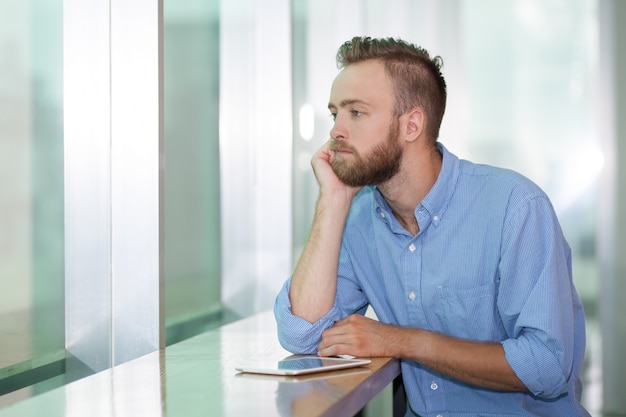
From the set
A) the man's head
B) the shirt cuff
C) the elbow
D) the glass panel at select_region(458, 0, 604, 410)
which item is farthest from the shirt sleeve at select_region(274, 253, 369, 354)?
the glass panel at select_region(458, 0, 604, 410)

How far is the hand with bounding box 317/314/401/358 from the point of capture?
1.69 metres

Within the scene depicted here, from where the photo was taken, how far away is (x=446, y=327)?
183 centimetres

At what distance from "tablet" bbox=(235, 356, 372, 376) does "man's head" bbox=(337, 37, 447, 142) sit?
0.66 m

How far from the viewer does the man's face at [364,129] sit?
6.33 ft

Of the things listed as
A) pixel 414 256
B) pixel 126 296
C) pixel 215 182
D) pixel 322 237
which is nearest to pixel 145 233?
pixel 126 296

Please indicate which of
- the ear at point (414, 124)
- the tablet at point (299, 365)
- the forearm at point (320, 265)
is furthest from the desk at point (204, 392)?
the ear at point (414, 124)

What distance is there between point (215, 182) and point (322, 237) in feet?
4.50

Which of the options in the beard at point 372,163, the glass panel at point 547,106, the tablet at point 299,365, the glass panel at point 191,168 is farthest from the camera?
the glass panel at point 547,106

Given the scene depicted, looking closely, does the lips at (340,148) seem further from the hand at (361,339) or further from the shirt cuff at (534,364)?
the shirt cuff at (534,364)

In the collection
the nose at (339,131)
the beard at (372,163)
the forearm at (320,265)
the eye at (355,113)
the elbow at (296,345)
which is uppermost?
the eye at (355,113)

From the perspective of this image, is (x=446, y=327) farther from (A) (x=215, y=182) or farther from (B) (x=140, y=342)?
(A) (x=215, y=182)

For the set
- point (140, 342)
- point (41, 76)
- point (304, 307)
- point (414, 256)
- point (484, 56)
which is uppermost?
point (484, 56)

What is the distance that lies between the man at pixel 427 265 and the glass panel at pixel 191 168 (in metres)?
0.99

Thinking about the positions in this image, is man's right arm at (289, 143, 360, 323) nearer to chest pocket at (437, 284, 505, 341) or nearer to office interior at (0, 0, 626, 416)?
chest pocket at (437, 284, 505, 341)
